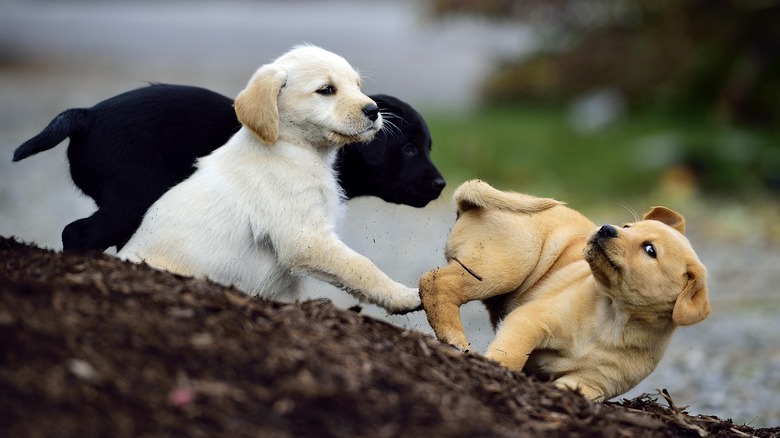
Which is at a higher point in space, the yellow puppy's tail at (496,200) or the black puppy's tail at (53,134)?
the yellow puppy's tail at (496,200)

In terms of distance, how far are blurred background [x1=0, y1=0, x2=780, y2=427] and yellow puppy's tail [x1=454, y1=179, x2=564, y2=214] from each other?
2375mm

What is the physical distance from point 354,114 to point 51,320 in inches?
75.2

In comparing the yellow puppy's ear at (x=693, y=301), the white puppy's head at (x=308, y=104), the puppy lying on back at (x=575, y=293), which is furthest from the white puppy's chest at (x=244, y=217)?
the yellow puppy's ear at (x=693, y=301)

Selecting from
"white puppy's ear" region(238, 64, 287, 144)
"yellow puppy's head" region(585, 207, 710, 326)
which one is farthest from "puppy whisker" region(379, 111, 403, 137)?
"yellow puppy's head" region(585, 207, 710, 326)

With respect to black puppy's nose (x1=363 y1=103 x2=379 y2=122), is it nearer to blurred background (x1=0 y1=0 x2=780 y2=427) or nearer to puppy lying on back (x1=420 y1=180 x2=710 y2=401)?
puppy lying on back (x1=420 y1=180 x2=710 y2=401)

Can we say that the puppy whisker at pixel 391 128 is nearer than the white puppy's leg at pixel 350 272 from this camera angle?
No

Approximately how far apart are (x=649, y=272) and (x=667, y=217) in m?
0.67

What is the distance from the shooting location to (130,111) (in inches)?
211

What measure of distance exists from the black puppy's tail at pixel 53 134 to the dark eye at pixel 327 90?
1.24 m

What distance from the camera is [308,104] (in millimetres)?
5031

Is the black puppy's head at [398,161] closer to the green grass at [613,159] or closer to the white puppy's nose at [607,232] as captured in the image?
the white puppy's nose at [607,232]

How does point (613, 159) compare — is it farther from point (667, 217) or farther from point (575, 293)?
point (575, 293)

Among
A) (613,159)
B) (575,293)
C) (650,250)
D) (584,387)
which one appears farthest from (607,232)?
(613,159)

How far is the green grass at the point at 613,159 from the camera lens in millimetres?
12719
